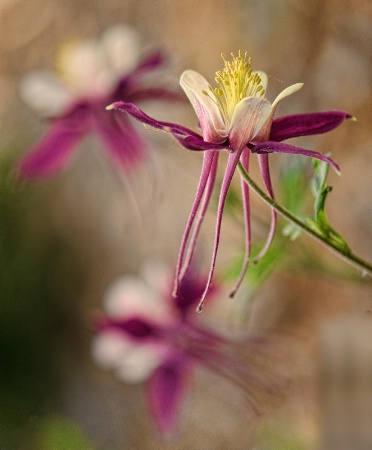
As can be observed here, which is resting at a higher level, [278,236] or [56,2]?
[56,2]

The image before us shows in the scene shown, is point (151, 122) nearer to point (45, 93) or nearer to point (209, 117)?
point (209, 117)

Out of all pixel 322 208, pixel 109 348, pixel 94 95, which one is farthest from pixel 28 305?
pixel 322 208

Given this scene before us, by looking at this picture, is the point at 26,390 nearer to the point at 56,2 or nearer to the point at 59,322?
the point at 59,322

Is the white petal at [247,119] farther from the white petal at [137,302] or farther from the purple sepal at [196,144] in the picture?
the white petal at [137,302]

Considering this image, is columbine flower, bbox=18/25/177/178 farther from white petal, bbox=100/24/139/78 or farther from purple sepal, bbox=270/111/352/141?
purple sepal, bbox=270/111/352/141

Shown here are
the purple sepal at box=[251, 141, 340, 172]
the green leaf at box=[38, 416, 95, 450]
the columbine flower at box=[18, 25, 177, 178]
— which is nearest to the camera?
the purple sepal at box=[251, 141, 340, 172]

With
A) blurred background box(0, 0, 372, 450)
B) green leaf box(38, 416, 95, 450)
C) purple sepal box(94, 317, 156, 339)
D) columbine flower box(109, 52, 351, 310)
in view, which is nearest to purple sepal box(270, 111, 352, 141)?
columbine flower box(109, 52, 351, 310)

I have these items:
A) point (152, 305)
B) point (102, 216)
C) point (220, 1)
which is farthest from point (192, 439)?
point (220, 1)

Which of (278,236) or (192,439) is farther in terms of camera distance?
(192,439)
